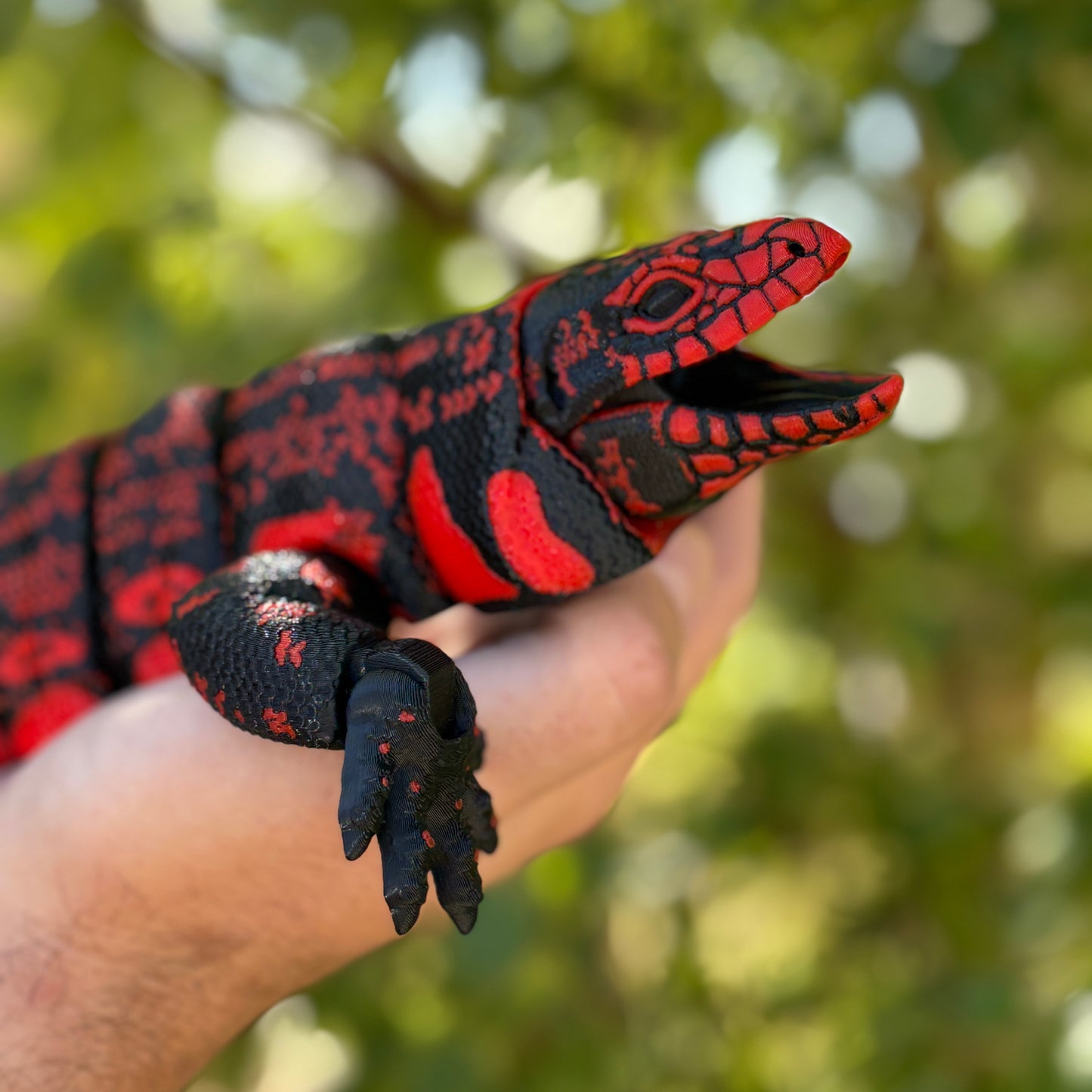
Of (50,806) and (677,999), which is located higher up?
(50,806)

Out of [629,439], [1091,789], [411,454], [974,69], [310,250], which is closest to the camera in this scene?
[629,439]

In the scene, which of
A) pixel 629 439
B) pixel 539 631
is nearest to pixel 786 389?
pixel 629 439

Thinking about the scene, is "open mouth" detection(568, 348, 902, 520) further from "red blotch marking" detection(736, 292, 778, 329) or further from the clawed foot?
the clawed foot

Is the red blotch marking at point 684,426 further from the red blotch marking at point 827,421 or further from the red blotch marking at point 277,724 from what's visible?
the red blotch marking at point 277,724

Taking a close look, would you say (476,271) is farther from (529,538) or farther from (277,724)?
(277,724)

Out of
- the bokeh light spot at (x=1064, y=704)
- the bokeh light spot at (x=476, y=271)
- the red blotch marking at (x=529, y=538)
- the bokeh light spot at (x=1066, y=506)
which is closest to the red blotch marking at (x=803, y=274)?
the red blotch marking at (x=529, y=538)

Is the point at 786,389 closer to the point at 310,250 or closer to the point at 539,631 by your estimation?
the point at 539,631
